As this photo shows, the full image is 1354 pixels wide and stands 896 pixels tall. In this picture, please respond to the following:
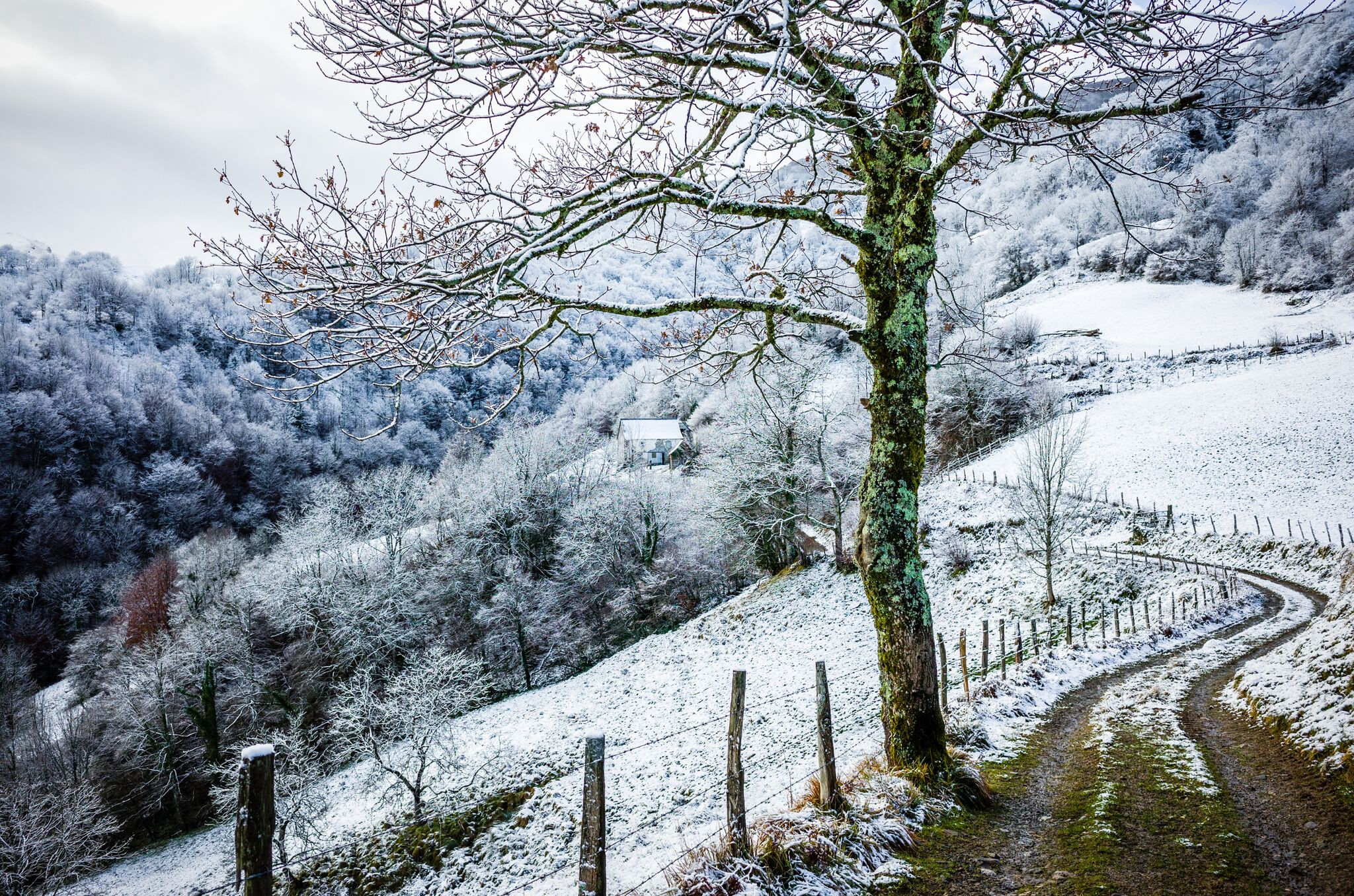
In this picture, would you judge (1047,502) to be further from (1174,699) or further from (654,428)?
(654,428)

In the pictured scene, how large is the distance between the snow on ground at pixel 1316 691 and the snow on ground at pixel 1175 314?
140 feet

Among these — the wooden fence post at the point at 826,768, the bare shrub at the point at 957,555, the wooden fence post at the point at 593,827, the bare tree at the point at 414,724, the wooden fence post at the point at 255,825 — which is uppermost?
the wooden fence post at the point at 255,825

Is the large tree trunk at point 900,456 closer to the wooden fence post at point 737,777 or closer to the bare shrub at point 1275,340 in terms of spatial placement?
the wooden fence post at point 737,777

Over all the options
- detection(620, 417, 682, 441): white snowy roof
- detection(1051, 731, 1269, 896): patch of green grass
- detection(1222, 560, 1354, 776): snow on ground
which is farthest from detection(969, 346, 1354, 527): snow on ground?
detection(620, 417, 682, 441): white snowy roof

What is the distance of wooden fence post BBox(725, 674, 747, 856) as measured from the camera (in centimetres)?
385

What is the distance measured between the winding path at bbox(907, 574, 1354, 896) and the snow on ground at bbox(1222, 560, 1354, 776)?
21cm

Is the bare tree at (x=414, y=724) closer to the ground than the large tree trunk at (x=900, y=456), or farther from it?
closer to the ground

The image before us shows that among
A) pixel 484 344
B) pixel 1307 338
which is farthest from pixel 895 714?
pixel 1307 338

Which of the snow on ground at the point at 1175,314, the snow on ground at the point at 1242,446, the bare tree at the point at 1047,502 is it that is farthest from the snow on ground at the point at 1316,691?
the snow on ground at the point at 1175,314

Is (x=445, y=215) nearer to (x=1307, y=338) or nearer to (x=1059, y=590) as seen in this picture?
(x=1059, y=590)

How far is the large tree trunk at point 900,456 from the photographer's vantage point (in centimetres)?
488

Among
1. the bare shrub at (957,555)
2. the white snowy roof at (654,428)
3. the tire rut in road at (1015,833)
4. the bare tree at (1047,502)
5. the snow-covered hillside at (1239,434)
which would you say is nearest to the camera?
the tire rut in road at (1015,833)

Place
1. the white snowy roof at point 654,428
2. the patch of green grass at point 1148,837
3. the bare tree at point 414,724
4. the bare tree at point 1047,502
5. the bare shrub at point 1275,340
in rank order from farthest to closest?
the white snowy roof at point 654,428, the bare shrub at point 1275,340, the bare tree at point 1047,502, the bare tree at point 414,724, the patch of green grass at point 1148,837

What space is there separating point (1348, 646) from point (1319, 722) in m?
0.90
